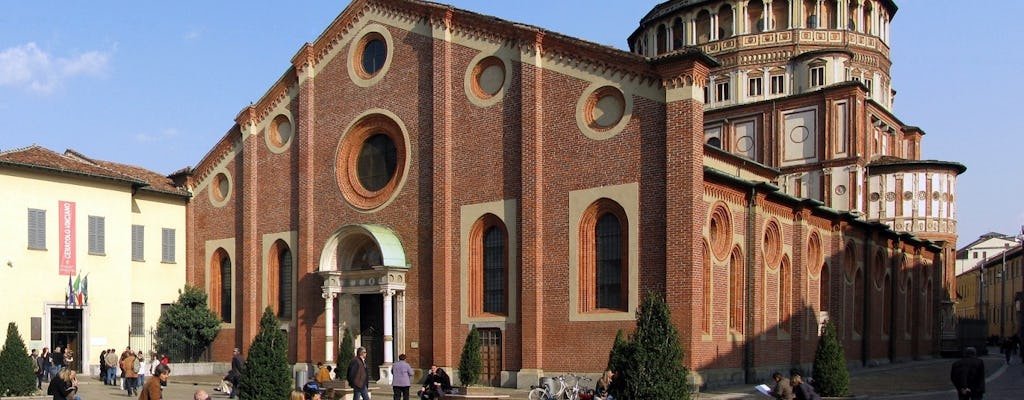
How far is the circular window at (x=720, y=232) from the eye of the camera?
2745 centimetres

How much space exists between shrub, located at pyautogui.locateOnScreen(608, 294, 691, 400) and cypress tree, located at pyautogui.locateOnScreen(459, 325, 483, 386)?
9185mm

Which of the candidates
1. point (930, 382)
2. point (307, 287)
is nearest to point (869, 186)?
point (930, 382)

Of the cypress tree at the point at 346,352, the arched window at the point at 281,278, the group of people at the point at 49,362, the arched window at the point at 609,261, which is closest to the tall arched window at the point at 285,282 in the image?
the arched window at the point at 281,278

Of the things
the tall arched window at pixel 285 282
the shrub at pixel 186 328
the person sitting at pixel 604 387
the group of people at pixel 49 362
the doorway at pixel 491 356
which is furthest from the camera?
the shrub at pixel 186 328

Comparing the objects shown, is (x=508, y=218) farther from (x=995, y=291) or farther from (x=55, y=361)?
(x=995, y=291)

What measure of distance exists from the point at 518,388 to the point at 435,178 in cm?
699

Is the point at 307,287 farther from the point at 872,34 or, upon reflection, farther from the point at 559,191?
the point at 872,34

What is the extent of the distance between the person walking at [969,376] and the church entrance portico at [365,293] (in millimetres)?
18246

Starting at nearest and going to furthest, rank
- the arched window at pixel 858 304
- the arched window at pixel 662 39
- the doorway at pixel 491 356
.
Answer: the doorway at pixel 491 356 < the arched window at pixel 858 304 < the arched window at pixel 662 39

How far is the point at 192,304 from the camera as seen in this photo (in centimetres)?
3722

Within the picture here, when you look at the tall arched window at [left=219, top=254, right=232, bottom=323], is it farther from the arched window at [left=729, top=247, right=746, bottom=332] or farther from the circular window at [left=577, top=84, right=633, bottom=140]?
the arched window at [left=729, top=247, right=746, bottom=332]

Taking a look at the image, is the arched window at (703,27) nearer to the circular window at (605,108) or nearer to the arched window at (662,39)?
the arched window at (662,39)

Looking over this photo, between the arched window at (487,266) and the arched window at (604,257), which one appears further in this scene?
the arched window at (487,266)

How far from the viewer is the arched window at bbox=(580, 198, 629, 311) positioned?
2664 cm
